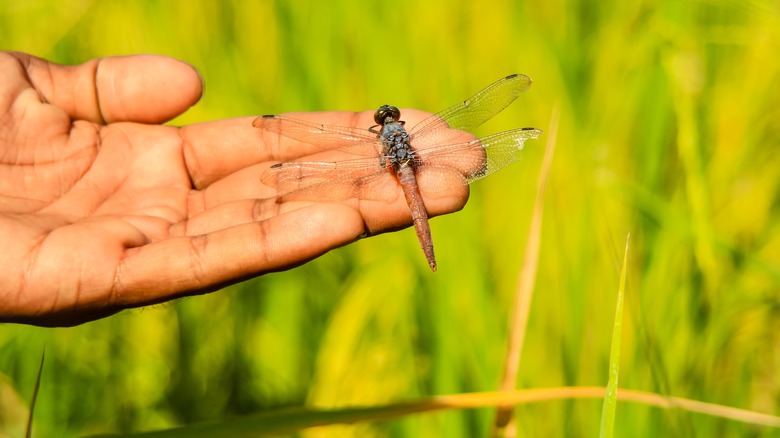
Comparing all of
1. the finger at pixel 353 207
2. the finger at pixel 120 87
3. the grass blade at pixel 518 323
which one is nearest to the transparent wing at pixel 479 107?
the finger at pixel 353 207

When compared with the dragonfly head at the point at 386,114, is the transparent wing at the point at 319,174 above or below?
below

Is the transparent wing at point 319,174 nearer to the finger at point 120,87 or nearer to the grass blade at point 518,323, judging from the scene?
the finger at point 120,87

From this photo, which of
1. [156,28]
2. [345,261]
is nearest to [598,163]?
[345,261]

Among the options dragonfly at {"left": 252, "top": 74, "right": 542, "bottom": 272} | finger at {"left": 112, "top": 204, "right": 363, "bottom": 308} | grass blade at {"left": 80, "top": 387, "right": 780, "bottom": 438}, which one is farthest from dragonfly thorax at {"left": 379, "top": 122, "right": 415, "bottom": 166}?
grass blade at {"left": 80, "top": 387, "right": 780, "bottom": 438}

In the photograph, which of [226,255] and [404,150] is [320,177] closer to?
[404,150]

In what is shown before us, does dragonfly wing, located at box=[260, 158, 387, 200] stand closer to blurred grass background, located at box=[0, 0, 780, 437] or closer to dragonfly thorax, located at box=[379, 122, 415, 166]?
dragonfly thorax, located at box=[379, 122, 415, 166]

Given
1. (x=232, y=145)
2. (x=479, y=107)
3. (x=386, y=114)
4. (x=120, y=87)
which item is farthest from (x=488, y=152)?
(x=120, y=87)
